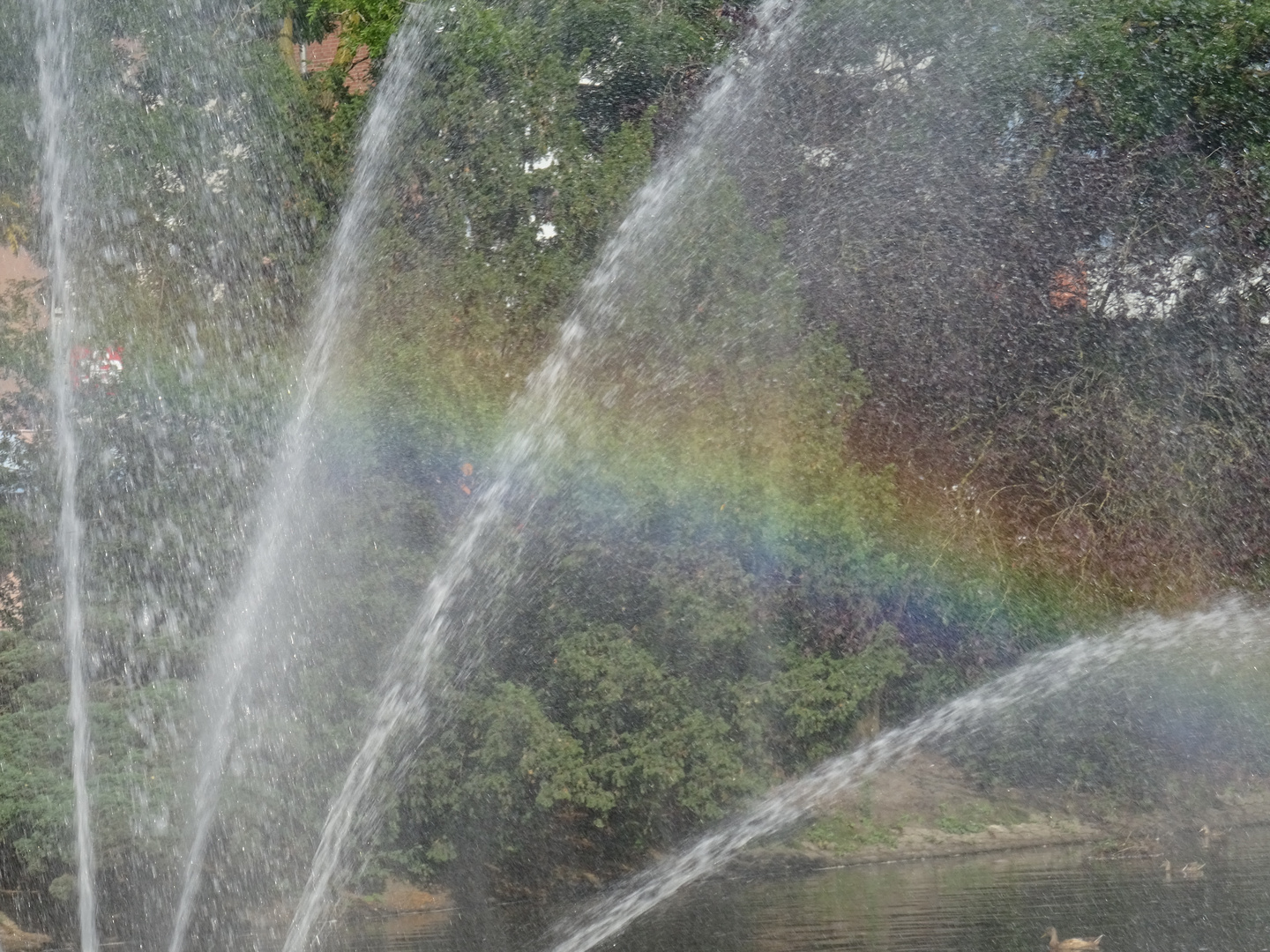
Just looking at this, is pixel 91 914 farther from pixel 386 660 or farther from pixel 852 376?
pixel 852 376

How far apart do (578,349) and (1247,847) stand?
7.71 m

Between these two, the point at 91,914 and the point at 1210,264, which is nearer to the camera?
the point at 91,914

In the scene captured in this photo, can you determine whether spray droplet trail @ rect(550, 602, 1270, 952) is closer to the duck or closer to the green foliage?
the duck

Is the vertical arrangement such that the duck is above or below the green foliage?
below

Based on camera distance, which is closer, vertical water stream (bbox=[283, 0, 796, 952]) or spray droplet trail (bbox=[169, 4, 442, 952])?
spray droplet trail (bbox=[169, 4, 442, 952])

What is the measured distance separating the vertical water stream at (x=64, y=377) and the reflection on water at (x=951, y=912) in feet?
7.43

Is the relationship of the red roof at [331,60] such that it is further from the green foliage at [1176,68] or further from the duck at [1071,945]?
the duck at [1071,945]

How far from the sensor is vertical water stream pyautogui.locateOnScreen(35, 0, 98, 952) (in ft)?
37.5

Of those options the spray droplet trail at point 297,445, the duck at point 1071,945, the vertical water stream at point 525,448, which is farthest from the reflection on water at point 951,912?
the spray droplet trail at point 297,445

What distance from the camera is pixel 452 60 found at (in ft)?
50.3

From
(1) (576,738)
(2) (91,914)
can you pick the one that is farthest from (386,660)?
(2) (91,914)

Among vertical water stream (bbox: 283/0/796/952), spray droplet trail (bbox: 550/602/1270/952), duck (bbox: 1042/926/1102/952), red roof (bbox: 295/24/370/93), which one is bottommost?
duck (bbox: 1042/926/1102/952)

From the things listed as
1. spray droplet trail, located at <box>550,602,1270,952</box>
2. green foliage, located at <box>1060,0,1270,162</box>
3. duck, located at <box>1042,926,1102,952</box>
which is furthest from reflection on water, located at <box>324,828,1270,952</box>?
green foliage, located at <box>1060,0,1270,162</box>

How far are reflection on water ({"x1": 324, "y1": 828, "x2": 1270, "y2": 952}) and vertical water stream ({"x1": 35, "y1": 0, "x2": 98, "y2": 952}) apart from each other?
2.27 meters
